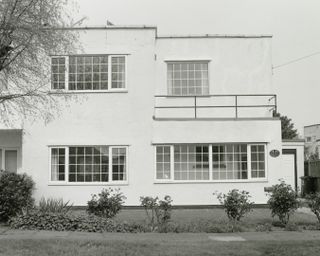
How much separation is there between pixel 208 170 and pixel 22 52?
1038cm

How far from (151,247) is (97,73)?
35.5 ft

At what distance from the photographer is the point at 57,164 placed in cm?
2069

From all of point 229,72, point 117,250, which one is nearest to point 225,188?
point 229,72

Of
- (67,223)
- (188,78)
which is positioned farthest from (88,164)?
(67,223)

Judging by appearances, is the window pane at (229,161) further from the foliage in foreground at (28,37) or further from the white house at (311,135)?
the white house at (311,135)

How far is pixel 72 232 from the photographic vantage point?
46.2 feet

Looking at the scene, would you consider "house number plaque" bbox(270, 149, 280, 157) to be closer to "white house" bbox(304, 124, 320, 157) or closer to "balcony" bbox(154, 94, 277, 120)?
"balcony" bbox(154, 94, 277, 120)

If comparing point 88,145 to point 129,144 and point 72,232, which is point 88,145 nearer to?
point 129,144

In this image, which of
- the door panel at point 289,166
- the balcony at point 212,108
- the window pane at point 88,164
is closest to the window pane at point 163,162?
the balcony at point 212,108

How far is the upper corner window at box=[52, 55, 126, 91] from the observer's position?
68.2 feet

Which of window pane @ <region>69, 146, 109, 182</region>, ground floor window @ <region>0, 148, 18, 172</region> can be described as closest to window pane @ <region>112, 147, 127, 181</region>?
window pane @ <region>69, 146, 109, 182</region>

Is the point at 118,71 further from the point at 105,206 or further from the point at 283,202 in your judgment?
the point at 283,202

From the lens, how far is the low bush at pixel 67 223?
14430 millimetres

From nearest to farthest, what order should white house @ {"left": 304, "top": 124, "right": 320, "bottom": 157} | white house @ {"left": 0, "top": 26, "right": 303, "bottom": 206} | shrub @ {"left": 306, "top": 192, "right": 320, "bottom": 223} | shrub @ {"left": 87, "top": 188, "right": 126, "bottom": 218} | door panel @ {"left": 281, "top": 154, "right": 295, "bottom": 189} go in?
shrub @ {"left": 306, "top": 192, "right": 320, "bottom": 223}
shrub @ {"left": 87, "top": 188, "right": 126, "bottom": 218}
white house @ {"left": 0, "top": 26, "right": 303, "bottom": 206}
door panel @ {"left": 281, "top": 154, "right": 295, "bottom": 189}
white house @ {"left": 304, "top": 124, "right": 320, "bottom": 157}
